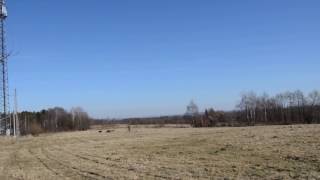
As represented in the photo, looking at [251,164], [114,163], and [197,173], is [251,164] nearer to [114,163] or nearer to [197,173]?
[197,173]

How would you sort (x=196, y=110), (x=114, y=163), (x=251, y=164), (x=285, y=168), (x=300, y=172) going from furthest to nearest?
1. (x=196, y=110)
2. (x=114, y=163)
3. (x=251, y=164)
4. (x=285, y=168)
5. (x=300, y=172)

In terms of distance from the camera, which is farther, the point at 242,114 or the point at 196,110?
the point at 196,110

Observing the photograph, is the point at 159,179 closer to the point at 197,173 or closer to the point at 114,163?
the point at 197,173

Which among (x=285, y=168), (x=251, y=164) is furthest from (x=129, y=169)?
(x=285, y=168)

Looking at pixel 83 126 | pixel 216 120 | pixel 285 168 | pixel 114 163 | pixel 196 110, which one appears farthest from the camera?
pixel 196 110

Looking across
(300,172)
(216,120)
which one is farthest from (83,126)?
(300,172)

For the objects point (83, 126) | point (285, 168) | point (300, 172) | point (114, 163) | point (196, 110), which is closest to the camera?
point (300, 172)

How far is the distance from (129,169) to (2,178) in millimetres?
5195

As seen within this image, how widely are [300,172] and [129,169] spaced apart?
730cm

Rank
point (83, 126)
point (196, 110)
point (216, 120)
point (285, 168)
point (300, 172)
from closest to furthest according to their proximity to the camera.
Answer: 1. point (300, 172)
2. point (285, 168)
3. point (216, 120)
4. point (83, 126)
5. point (196, 110)

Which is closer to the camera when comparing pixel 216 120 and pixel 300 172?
pixel 300 172

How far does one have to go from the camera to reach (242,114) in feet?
517

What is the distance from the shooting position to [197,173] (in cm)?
1870

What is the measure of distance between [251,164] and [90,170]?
6.77m
